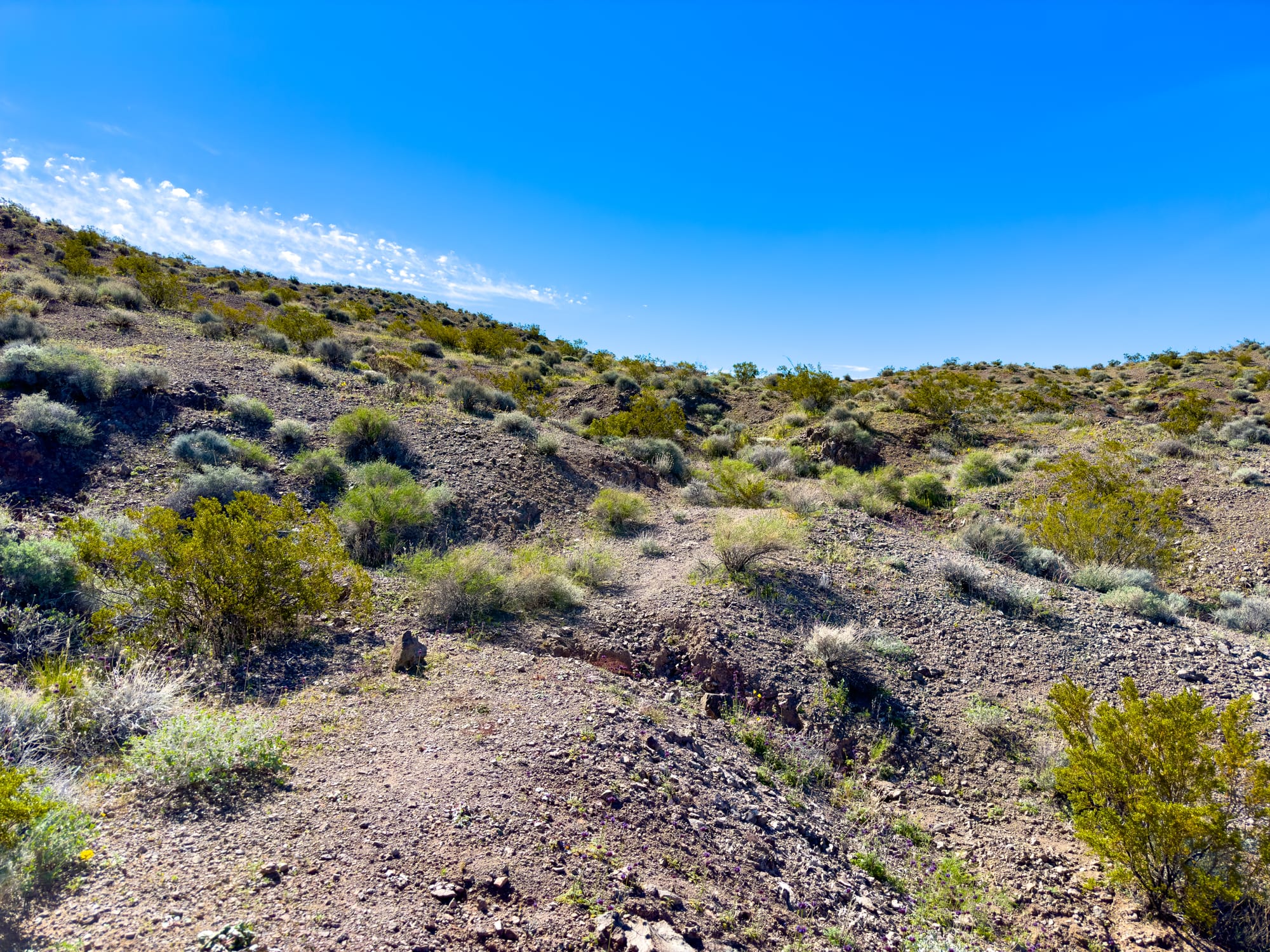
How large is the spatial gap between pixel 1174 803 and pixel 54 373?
1445 cm

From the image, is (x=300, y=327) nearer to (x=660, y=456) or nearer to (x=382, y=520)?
(x=660, y=456)

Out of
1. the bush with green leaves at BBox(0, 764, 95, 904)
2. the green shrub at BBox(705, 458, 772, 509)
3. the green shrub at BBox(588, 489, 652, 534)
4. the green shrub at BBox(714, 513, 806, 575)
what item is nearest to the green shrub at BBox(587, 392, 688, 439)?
the green shrub at BBox(705, 458, 772, 509)

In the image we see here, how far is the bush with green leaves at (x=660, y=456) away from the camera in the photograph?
14.6 metres

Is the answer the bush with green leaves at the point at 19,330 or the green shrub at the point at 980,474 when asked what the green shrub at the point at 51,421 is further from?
the green shrub at the point at 980,474

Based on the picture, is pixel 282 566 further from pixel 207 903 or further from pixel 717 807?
pixel 717 807

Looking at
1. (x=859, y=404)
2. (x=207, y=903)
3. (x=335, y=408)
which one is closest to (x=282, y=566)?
(x=207, y=903)

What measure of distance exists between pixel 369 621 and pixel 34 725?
2.68 meters

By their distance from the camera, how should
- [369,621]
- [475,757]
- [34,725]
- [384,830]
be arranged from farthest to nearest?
[369,621]
[475,757]
[34,725]
[384,830]

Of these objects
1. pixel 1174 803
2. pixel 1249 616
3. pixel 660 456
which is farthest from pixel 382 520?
pixel 1249 616

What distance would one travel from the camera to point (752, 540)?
7949 millimetres

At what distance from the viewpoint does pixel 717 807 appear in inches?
151

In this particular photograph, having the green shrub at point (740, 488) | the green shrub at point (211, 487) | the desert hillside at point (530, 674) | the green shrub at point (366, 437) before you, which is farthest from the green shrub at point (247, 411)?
the green shrub at point (740, 488)

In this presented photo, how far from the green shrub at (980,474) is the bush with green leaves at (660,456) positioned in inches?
304

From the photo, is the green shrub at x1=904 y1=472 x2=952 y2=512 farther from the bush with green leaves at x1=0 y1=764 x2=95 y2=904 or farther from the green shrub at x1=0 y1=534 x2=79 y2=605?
the green shrub at x1=0 y1=534 x2=79 y2=605
